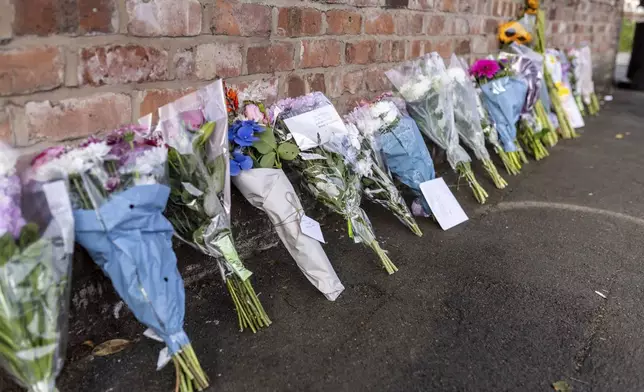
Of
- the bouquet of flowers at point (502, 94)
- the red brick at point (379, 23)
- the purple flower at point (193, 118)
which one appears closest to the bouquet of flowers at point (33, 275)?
the purple flower at point (193, 118)

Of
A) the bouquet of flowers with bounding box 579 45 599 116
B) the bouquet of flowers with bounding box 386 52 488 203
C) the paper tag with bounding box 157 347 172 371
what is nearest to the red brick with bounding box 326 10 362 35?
the bouquet of flowers with bounding box 386 52 488 203

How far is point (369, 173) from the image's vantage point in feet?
8.49

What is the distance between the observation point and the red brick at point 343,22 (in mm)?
2768

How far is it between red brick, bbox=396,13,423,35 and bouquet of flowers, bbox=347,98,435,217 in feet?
2.35

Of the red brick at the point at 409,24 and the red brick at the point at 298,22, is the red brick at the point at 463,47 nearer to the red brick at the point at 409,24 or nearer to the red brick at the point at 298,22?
the red brick at the point at 409,24

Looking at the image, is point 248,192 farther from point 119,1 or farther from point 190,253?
point 119,1

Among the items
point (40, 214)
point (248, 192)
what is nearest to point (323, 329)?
point (248, 192)

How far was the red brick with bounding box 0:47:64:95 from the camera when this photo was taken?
5.17 feet

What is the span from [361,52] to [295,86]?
2.02 feet

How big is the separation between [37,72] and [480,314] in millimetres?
1800

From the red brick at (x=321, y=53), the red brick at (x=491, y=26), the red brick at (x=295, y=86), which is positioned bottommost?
the red brick at (x=295, y=86)

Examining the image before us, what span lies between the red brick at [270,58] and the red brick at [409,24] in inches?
41.1

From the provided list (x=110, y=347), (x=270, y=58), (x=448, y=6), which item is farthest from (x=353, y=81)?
(x=110, y=347)

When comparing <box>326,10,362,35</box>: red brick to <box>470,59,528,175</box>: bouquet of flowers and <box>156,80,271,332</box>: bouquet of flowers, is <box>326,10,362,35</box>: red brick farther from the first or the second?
<box>470,59,528,175</box>: bouquet of flowers
